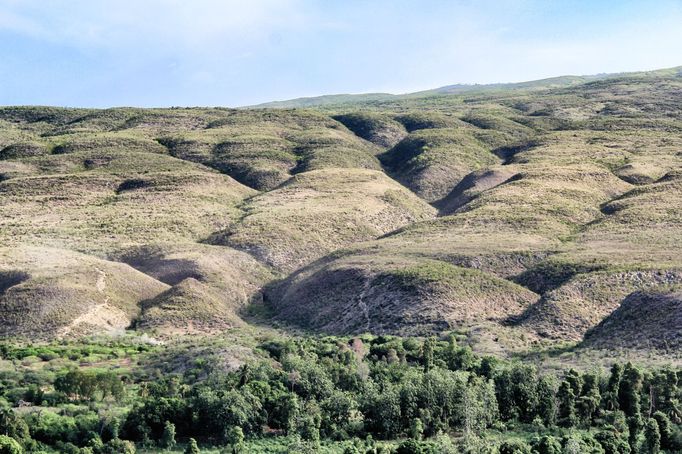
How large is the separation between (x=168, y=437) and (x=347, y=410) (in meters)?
11.6

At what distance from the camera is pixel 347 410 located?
170 feet

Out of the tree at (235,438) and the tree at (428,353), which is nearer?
the tree at (235,438)

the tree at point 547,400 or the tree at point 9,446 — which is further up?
the tree at point 9,446

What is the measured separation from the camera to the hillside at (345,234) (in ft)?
247

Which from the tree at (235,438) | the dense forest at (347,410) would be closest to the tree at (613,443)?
the dense forest at (347,410)

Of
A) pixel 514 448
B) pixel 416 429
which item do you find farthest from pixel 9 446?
pixel 514 448

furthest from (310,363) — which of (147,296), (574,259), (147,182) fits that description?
(147,182)

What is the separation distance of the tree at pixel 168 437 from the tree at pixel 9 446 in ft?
27.7

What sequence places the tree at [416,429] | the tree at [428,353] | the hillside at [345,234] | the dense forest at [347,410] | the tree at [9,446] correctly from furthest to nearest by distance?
the hillside at [345,234], the tree at [428,353], the tree at [416,429], the dense forest at [347,410], the tree at [9,446]

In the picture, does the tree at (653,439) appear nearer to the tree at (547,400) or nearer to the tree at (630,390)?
the tree at (630,390)

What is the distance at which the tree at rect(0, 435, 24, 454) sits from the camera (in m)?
43.3

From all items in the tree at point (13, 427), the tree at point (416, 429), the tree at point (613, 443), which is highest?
the tree at point (13, 427)

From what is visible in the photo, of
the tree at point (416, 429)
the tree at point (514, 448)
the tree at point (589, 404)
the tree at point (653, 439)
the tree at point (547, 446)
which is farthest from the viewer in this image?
the tree at point (589, 404)

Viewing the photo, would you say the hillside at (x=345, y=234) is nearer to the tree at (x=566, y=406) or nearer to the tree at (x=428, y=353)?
the tree at (x=428, y=353)
